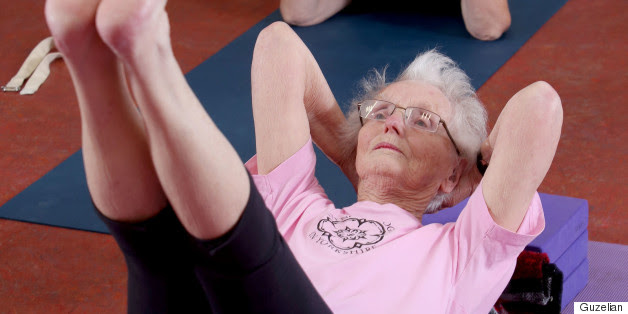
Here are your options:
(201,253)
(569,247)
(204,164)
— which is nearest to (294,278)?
(201,253)

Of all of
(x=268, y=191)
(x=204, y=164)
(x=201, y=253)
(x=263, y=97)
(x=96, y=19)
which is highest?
(x=96, y=19)

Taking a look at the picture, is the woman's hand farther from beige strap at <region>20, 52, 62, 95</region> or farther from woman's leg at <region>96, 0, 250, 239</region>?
beige strap at <region>20, 52, 62, 95</region>

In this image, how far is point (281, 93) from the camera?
204cm

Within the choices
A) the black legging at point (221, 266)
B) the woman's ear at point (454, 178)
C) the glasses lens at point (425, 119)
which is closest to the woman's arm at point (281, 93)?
the glasses lens at point (425, 119)

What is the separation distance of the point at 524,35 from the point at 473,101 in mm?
2314

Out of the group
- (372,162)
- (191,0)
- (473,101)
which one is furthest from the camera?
(191,0)

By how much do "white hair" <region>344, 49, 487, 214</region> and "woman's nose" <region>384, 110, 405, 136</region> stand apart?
0.13m

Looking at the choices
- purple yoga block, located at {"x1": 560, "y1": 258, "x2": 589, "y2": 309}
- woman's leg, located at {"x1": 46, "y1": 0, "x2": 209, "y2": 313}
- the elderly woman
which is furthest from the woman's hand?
woman's leg, located at {"x1": 46, "y1": 0, "x2": 209, "y2": 313}

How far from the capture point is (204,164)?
1.25 m

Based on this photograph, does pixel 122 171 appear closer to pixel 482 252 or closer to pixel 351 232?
pixel 351 232

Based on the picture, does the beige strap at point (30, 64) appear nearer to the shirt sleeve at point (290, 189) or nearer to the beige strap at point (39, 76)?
the beige strap at point (39, 76)

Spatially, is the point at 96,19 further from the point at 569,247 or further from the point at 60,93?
the point at 60,93

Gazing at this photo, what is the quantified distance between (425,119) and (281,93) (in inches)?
14.7

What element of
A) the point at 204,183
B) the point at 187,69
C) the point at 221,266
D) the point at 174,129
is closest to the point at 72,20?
the point at 174,129
